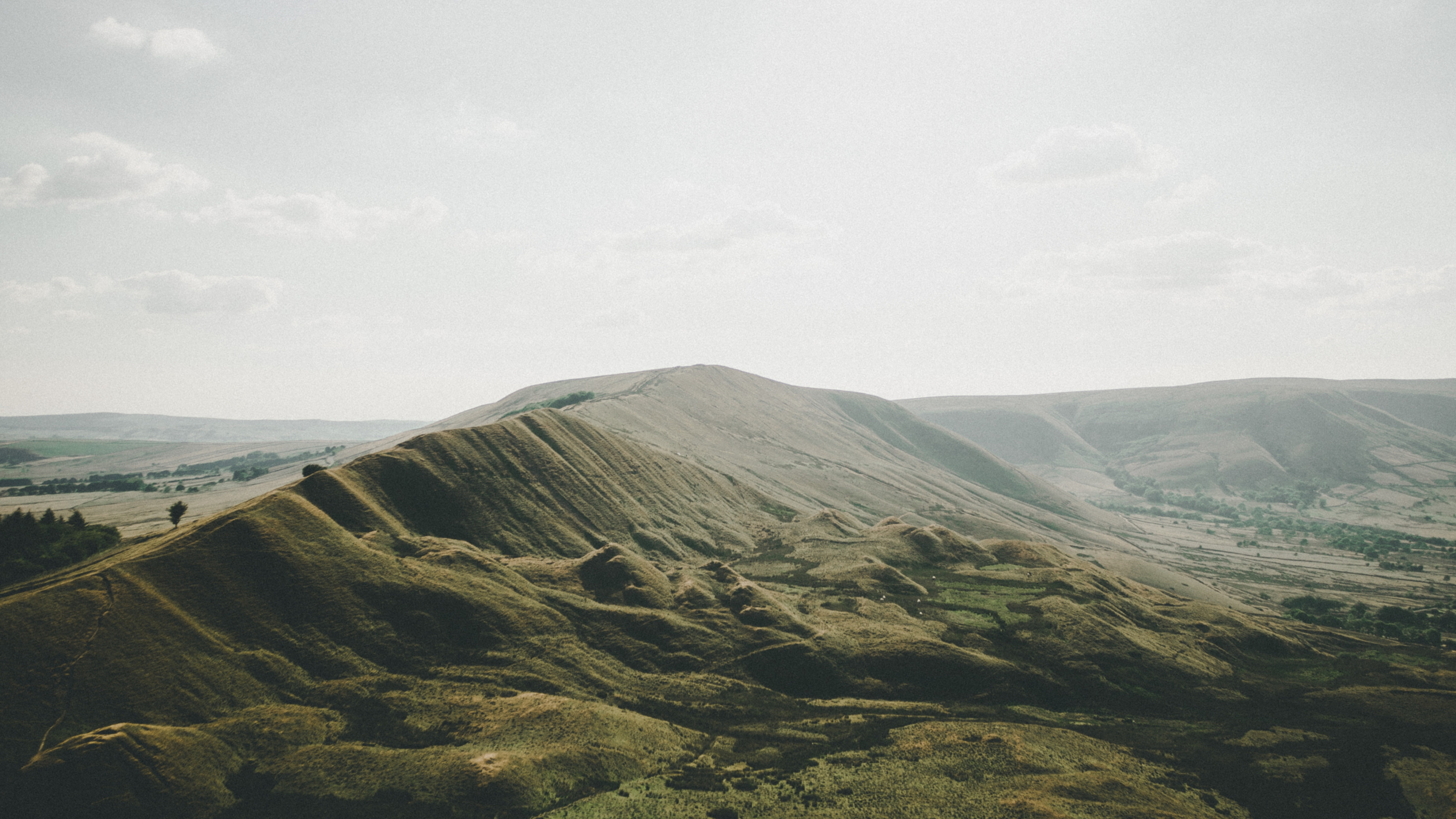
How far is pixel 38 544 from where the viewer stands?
69188 millimetres

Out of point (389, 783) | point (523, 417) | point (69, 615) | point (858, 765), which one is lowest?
point (858, 765)

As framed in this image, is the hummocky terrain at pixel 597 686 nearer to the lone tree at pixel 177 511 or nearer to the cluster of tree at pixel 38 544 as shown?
the cluster of tree at pixel 38 544

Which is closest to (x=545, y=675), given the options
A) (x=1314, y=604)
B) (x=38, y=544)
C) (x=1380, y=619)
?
(x=38, y=544)

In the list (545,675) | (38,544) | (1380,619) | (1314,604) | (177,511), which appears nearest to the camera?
(545,675)

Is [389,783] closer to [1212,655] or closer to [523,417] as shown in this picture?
[523,417]

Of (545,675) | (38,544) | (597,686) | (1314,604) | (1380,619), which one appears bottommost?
(1314,604)

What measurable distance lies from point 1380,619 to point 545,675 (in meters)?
208

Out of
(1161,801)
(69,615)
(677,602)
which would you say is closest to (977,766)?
(1161,801)

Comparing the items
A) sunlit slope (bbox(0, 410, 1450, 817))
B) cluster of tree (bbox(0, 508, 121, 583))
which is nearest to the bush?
sunlit slope (bbox(0, 410, 1450, 817))

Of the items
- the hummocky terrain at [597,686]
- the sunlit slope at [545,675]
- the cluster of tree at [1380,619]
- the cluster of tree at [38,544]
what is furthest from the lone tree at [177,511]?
the cluster of tree at [1380,619]

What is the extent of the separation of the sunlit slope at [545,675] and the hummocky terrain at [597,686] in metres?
→ 0.28

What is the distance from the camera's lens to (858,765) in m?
60.5

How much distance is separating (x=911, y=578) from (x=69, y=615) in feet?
379

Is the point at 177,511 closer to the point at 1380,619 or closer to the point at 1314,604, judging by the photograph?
the point at 1380,619
